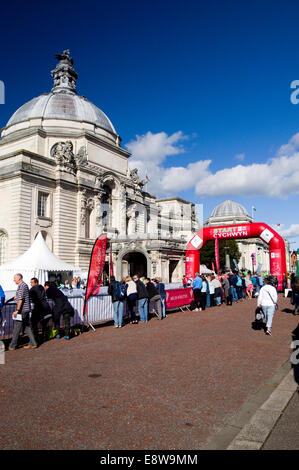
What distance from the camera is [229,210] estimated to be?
98.6m

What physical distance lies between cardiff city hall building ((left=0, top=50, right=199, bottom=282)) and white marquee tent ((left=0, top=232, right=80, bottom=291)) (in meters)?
10.5

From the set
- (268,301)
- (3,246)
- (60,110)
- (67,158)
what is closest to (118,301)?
(268,301)

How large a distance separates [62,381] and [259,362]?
4081mm

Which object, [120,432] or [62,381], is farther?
[62,381]

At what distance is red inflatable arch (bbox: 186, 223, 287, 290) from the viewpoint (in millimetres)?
26922

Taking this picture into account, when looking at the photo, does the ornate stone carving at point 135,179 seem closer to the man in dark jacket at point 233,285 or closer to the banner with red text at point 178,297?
the man in dark jacket at point 233,285

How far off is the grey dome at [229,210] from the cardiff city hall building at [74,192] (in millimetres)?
53124

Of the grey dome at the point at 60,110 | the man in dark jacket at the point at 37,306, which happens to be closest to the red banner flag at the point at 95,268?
the man in dark jacket at the point at 37,306

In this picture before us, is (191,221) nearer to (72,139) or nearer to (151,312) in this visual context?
(72,139)

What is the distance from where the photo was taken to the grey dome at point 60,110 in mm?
42062

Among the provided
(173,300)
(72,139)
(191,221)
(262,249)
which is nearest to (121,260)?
(72,139)

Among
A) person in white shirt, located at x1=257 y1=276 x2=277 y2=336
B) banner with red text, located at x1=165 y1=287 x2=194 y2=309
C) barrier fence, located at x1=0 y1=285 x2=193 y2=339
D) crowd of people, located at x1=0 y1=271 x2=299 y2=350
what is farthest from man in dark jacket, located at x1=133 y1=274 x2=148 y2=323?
person in white shirt, located at x1=257 y1=276 x2=277 y2=336

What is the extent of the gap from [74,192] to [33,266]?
17.2 metres

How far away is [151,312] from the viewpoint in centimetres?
1695
